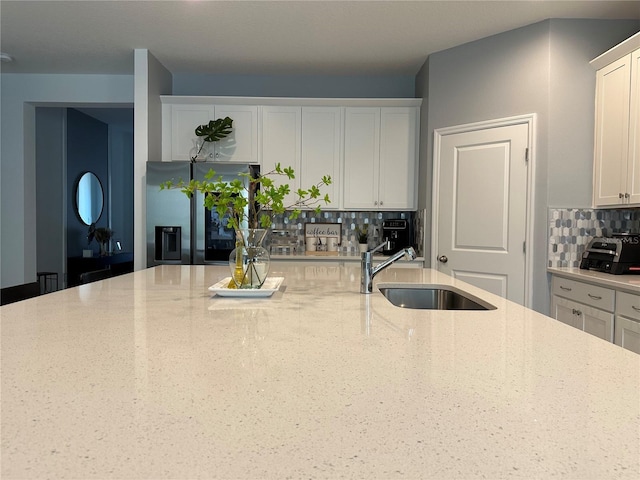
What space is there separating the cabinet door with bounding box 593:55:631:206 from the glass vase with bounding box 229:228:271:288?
2.51 metres

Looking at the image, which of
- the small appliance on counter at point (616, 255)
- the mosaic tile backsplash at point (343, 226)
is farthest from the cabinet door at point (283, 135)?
the small appliance on counter at point (616, 255)

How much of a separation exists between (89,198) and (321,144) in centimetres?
410

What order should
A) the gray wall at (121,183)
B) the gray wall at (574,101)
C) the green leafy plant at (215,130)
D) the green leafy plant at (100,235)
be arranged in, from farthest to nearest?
the gray wall at (121,183) < the green leafy plant at (100,235) < the green leafy plant at (215,130) < the gray wall at (574,101)

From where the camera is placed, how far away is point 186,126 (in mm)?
4504

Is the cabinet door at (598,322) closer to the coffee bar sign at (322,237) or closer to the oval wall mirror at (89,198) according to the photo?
the coffee bar sign at (322,237)

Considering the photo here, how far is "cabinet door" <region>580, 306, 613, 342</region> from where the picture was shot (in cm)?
266

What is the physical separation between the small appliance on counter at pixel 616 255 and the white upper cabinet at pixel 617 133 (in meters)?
0.24

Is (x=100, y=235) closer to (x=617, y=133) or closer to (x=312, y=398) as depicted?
(x=617, y=133)

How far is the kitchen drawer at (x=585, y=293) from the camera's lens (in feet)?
8.81

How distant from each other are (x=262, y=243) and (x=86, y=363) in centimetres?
97

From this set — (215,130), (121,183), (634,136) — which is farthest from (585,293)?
(121,183)

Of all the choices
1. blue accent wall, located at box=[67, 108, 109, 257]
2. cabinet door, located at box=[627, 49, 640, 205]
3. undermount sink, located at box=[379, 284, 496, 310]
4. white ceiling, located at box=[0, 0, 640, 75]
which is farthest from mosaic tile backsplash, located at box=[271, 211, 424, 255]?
blue accent wall, located at box=[67, 108, 109, 257]

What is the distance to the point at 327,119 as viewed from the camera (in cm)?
454

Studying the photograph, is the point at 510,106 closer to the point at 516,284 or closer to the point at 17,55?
the point at 516,284
